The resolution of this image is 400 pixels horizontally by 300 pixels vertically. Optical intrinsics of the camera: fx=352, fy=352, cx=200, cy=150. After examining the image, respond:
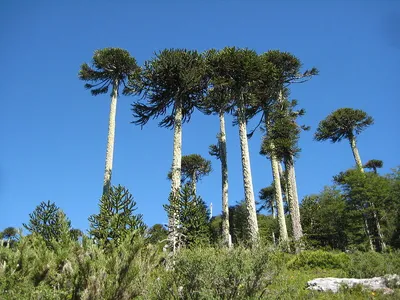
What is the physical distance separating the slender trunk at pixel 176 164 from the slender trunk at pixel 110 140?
4.45 m

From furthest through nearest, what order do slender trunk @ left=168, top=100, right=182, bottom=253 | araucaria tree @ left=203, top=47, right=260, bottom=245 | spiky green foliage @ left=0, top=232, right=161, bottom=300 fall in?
araucaria tree @ left=203, top=47, right=260, bottom=245 < slender trunk @ left=168, top=100, right=182, bottom=253 < spiky green foliage @ left=0, top=232, right=161, bottom=300

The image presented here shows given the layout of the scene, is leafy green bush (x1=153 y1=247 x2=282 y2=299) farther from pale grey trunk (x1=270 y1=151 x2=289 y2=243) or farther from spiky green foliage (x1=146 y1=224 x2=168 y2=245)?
pale grey trunk (x1=270 y1=151 x2=289 y2=243)

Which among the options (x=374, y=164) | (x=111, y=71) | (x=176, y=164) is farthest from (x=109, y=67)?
(x=374, y=164)

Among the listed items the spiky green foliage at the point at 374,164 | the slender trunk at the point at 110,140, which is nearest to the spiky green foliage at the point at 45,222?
the slender trunk at the point at 110,140

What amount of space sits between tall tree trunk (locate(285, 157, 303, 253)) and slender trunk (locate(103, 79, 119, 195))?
922 centimetres

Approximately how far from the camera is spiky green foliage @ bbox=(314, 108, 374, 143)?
2531 cm

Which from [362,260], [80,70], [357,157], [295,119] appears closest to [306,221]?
[357,157]

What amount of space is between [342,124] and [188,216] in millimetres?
17497

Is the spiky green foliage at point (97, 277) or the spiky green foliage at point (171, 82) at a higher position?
the spiky green foliage at point (171, 82)

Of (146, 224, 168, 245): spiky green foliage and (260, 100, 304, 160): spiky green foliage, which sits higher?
(260, 100, 304, 160): spiky green foliage

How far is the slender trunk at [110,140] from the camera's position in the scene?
17.8 meters

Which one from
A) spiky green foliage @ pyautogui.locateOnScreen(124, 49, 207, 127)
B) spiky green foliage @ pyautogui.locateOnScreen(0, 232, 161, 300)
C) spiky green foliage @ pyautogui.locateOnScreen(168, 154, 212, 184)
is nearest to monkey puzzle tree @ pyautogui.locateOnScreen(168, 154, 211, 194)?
spiky green foliage @ pyautogui.locateOnScreen(168, 154, 212, 184)

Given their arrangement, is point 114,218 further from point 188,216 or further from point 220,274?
point 220,274

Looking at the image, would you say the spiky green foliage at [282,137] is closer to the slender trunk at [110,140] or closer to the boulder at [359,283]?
the slender trunk at [110,140]
